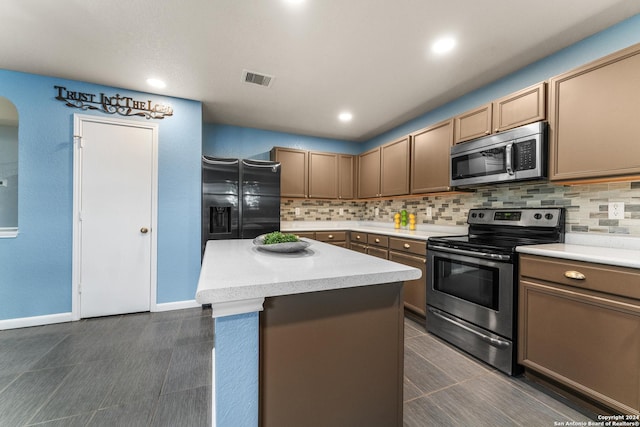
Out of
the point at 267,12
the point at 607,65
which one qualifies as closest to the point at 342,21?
the point at 267,12

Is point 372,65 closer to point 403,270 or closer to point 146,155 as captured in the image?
point 403,270

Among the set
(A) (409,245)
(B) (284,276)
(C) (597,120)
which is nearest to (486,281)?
(A) (409,245)

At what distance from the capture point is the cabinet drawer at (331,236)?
3895 millimetres

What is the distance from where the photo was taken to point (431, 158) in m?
2.98

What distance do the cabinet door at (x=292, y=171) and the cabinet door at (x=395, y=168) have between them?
1221mm

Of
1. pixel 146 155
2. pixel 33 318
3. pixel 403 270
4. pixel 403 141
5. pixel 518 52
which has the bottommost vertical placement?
pixel 33 318

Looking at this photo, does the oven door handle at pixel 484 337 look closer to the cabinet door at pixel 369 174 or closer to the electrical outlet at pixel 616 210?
the electrical outlet at pixel 616 210

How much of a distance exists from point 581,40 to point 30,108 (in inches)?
194

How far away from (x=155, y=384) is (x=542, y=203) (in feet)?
10.8

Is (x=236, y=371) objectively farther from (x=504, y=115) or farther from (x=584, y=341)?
(x=504, y=115)

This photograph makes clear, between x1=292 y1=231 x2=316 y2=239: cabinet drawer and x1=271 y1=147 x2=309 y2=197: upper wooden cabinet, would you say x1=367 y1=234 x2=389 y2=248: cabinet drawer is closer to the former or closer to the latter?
x1=292 y1=231 x2=316 y2=239: cabinet drawer

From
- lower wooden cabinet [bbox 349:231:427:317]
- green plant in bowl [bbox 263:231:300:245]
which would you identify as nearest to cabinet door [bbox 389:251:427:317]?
lower wooden cabinet [bbox 349:231:427:317]

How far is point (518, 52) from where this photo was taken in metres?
2.15

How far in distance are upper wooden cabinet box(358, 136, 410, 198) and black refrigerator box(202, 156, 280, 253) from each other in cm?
148
